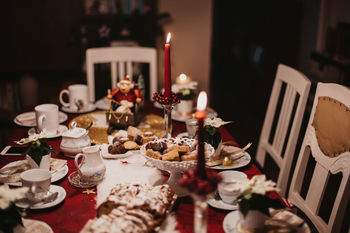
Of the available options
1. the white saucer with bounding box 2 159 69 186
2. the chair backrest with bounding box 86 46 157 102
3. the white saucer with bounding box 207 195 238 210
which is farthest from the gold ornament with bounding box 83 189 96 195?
the chair backrest with bounding box 86 46 157 102

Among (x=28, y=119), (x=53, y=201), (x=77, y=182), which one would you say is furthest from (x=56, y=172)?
(x=28, y=119)

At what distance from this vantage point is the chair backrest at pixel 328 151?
4.71 feet

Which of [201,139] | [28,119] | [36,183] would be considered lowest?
[28,119]

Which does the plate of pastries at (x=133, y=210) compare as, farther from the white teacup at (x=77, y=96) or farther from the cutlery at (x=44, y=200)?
the white teacup at (x=77, y=96)

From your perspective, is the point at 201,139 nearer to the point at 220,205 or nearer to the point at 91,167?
the point at 220,205

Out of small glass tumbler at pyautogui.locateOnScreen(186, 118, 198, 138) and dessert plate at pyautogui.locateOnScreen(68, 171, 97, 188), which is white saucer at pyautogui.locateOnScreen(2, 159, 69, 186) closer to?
dessert plate at pyautogui.locateOnScreen(68, 171, 97, 188)

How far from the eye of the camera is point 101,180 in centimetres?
147

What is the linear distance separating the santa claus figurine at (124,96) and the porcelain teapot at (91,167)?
21.8 inches

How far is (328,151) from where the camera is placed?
1550 mm

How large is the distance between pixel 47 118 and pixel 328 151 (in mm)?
1249

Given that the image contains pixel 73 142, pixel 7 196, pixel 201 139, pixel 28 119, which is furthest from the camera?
pixel 28 119

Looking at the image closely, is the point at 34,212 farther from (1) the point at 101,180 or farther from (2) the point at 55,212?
(1) the point at 101,180

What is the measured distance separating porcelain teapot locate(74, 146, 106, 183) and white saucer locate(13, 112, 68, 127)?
2.32 ft

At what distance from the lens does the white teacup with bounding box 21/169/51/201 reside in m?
1.25
